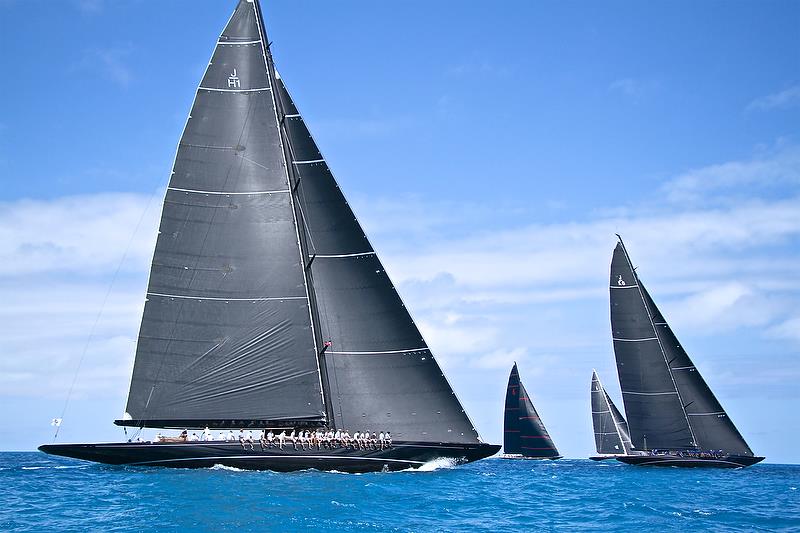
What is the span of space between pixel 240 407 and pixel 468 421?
33.5 ft

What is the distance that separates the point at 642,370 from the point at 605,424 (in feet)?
105

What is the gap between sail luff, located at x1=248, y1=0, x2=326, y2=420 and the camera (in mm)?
39844

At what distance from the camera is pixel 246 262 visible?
39.8 m

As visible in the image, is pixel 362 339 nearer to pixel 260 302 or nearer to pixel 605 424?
pixel 260 302

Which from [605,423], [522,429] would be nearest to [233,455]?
[605,423]

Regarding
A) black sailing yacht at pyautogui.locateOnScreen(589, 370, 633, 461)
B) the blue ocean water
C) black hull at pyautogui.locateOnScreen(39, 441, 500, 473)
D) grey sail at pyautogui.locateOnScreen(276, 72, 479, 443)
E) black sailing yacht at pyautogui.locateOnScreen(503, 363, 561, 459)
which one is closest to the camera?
the blue ocean water

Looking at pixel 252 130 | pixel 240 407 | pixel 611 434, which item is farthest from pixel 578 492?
pixel 611 434

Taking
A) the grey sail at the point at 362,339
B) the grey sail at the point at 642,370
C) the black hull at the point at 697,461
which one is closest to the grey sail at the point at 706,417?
the black hull at the point at 697,461

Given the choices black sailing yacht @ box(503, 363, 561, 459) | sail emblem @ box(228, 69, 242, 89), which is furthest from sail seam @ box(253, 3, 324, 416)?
black sailing yacht @ box(503, 363, 561, 459)

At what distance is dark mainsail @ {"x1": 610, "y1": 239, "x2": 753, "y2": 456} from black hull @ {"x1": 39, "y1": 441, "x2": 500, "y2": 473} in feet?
106

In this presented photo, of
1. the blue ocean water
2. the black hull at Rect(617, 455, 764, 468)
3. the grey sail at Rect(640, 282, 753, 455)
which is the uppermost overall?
the grey sail at Rect(640, 282, 753, 455)

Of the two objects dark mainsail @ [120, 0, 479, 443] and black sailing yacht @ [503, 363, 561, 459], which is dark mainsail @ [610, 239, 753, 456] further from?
black sailing yacht @ [503, 363, 561, 459]

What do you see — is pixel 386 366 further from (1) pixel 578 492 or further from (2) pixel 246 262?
(1) pixel 578 492

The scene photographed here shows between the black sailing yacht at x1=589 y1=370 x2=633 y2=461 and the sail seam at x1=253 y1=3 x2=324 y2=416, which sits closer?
the sail seam at x1=253 y1=3 x2=324 y2=416
